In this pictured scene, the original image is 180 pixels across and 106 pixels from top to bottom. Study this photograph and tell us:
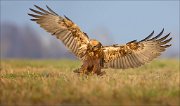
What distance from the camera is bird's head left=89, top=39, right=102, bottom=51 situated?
491 inches

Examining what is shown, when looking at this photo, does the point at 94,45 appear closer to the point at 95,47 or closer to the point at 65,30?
the point at 95,47

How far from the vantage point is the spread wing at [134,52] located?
13.1 metres

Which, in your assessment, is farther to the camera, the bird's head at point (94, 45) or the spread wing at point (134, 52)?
the spread wing at point (134, 52)

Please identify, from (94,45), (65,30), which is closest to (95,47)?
(94,45)

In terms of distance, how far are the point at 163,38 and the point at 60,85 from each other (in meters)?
4.66

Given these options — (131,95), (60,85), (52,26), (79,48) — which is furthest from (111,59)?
(131,95)

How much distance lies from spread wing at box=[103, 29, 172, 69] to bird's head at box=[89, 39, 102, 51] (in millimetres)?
277

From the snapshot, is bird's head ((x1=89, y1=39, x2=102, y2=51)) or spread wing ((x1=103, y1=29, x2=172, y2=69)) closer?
bird's head ((x1=89, y1=39, x2=102, y2=51))

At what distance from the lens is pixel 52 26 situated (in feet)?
45.2

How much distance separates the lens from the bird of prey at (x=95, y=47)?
1269 centimetres

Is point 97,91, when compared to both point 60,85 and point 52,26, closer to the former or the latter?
point 60,85

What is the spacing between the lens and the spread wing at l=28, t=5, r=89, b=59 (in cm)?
1291

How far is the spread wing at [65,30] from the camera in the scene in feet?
42.3

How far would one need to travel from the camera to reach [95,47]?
41.1 feet
